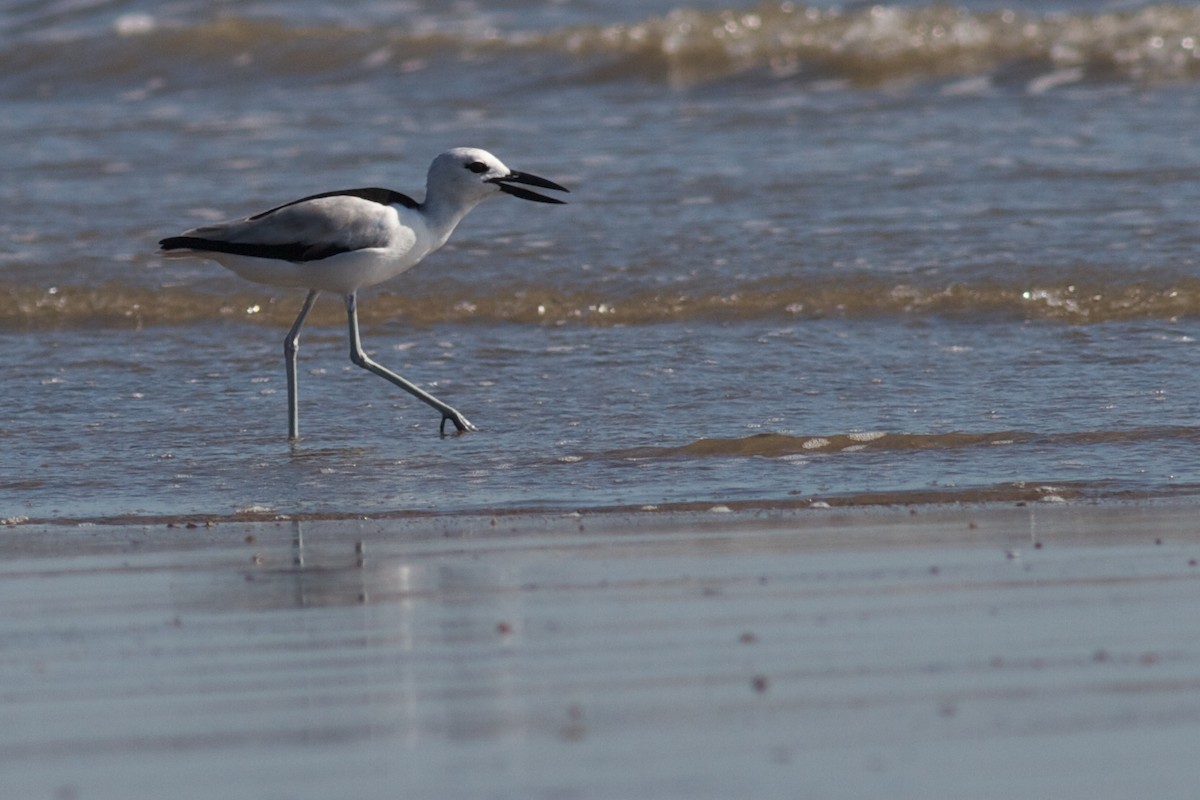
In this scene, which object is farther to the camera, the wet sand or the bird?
the bird

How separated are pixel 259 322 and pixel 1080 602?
5932 millimetres

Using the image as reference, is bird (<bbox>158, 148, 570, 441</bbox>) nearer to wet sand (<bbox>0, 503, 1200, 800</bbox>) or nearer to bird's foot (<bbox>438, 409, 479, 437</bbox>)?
bird's foot (<bbox>438, 409, 479, 437</bbox>)

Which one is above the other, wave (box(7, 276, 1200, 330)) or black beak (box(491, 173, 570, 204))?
black beak (box(491, 173, 570, 204))

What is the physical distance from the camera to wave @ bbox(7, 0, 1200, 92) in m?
14.6

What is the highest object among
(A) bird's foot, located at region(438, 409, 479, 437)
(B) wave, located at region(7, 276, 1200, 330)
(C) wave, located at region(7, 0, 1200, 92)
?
(C) wave, located at region(7, 0, 1200, 92)

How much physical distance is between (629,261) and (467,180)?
7.21 feet

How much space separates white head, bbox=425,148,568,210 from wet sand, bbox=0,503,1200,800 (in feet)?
8.82

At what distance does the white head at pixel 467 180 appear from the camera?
768 cm

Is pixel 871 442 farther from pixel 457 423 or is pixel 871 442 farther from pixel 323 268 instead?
pixel 323 268

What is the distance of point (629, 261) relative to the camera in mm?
9781

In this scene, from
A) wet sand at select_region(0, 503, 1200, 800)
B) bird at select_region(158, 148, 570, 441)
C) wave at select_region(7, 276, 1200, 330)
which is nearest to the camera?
wet sand at select_region(0, 503, 1200, 800)

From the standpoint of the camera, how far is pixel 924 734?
3.16 metres

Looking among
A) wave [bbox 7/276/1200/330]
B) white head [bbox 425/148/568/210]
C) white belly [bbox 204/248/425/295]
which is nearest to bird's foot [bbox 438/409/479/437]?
white belly [bbox 204/248/425/295]

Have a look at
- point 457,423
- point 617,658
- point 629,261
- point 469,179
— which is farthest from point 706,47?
point 617,658
